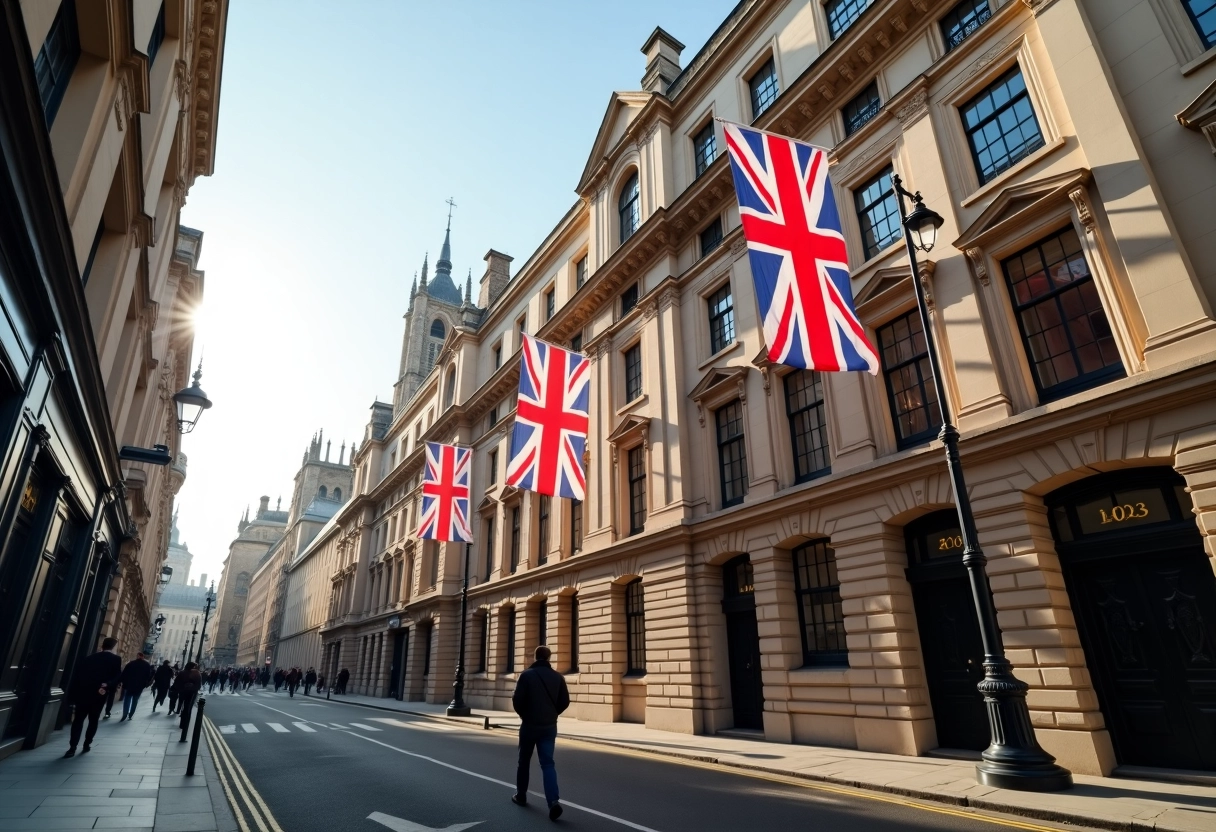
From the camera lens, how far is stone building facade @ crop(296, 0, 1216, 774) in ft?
33.0

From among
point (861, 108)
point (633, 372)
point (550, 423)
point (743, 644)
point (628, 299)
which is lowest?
point (743, 644)

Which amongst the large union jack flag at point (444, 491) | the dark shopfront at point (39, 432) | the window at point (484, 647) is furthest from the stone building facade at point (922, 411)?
the dark shopfront at point (39, 432)

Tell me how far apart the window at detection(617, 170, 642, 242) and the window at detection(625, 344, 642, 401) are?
5.04 m

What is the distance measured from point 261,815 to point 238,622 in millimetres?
149094

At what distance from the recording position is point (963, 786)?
8570mm

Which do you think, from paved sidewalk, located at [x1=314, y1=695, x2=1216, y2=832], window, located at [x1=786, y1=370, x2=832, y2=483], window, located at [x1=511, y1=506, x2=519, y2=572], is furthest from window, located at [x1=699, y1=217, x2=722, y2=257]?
window, located at [x1=511, y1=506, x2=519, y2=572]

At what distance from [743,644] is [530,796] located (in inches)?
394

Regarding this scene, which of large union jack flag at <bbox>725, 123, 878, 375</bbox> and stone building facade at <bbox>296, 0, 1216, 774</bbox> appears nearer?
stone building facade at <bbox>296, 0, 1216, 774</bbox>

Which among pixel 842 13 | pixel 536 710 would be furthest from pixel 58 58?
pixel 842 13

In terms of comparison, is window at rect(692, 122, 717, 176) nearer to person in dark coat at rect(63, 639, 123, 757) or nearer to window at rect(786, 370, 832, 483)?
window at rect(786, 370, 832, 483)

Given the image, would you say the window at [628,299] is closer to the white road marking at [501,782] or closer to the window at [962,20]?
the window at [962,20]

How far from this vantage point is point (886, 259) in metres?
15.2

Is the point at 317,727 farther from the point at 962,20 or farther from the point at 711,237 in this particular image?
the point at 962,20

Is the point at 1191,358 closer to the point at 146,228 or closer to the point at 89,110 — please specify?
the point at 89,110
